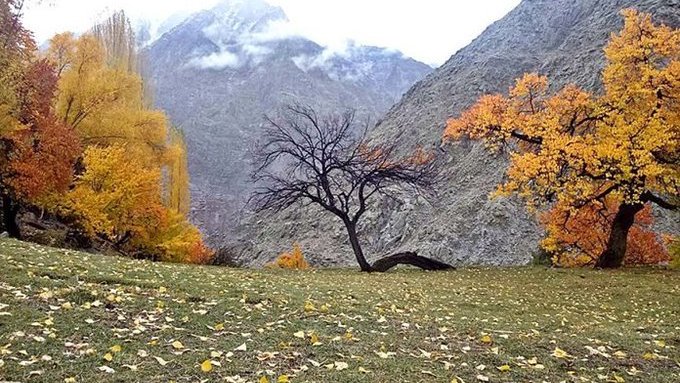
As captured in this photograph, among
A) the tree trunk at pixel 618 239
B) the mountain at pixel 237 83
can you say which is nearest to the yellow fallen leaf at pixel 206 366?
the tree trunk at pixel 618 239

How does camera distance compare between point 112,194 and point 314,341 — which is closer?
point 314,341

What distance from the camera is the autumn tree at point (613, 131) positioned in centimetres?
1700

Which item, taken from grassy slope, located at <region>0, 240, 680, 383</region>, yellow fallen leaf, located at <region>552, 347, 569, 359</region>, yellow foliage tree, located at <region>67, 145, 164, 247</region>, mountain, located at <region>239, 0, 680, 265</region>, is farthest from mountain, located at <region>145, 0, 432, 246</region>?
yellow fallen leaf, located at <region>552, 347, 569, 359</region>

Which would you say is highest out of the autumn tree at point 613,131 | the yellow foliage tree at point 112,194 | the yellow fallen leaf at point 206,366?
the autumn tree at point 613,131

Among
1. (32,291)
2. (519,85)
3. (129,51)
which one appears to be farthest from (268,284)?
(129,51)

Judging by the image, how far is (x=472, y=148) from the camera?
58375mm

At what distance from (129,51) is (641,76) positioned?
131ft

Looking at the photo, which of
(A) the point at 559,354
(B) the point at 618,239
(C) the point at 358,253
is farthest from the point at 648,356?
(C) the point at 358,253

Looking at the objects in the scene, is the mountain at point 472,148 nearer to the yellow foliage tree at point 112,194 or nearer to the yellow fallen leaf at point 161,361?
the yellow foliage tree at point 112,194

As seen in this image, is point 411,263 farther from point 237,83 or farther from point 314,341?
point 237,83

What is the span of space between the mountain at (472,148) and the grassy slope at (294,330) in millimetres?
27297

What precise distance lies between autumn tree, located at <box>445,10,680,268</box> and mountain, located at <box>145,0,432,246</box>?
6073 centimetres

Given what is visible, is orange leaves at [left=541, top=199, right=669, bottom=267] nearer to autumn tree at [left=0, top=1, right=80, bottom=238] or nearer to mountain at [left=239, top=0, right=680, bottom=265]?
mountain at [left=239, top=0, right=680, bottom=265]

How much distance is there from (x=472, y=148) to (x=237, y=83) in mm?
100850
